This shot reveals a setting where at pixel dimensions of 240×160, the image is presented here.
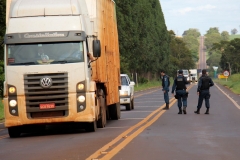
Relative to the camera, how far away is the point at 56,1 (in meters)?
20.2

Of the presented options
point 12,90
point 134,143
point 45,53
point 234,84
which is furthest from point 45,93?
point 234,84

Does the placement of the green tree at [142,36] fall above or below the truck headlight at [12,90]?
above

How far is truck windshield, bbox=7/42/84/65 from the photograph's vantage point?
19.1 metres

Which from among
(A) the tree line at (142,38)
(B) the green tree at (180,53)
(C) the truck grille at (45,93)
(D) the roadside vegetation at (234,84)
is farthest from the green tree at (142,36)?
(C) the truck grille at (45,93)

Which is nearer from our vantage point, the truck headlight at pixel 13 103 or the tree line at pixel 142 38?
the truck headlight at pixel 13 103

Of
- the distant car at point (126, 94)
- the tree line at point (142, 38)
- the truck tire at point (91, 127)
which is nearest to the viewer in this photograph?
the truck tire at point (91, 127)

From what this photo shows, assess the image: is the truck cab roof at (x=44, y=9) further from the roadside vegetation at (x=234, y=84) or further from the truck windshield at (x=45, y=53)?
the roadside vegetation at (x=234, y=84)

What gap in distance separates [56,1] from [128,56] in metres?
59.6

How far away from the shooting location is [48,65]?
18984 mm

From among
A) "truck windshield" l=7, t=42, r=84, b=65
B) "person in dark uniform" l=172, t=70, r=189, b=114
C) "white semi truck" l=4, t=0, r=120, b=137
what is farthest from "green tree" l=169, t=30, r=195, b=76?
"truck windshield" l=7, t=42, r=84, b=65

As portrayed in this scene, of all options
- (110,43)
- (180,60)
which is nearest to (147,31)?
(180,60)

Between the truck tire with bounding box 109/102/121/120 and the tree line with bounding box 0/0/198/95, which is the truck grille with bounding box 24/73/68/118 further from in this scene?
the tree line with bounding box 0/0/198/95

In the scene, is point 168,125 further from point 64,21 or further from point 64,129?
point 64,21

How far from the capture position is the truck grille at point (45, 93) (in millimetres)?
18953
